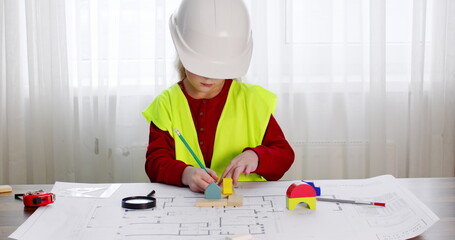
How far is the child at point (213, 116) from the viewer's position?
134 cm

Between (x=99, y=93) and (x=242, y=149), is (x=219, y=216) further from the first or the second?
(x=99, y=93)

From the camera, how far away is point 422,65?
98.2 inches

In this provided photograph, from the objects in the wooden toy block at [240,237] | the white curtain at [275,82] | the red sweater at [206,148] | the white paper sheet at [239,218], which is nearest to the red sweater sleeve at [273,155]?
the red sweater at [206,148]

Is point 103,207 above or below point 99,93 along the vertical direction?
below

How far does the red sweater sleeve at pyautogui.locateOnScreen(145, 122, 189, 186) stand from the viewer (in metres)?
1.46

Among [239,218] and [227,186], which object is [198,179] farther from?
[239,218]

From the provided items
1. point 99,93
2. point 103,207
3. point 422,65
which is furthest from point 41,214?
point 422,65

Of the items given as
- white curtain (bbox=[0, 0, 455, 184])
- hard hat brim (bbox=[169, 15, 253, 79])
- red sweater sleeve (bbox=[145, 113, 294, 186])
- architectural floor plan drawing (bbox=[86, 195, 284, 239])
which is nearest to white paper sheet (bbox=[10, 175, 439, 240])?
architectural floor plan drawing (bbox=[86, 195, 284, 239])

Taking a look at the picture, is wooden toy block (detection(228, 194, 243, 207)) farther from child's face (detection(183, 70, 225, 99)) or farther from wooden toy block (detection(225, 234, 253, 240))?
child's face (detection(183, 70, 225, 99))

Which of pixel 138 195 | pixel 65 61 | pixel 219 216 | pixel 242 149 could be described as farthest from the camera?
pixel 65 61

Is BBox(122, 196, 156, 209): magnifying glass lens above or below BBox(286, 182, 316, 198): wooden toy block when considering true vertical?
below

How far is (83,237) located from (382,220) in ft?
1.87

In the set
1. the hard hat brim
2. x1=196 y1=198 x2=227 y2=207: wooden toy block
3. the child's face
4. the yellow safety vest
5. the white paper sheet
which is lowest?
the white paper sheet

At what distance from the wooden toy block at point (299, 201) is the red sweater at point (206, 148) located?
0.31 meters
